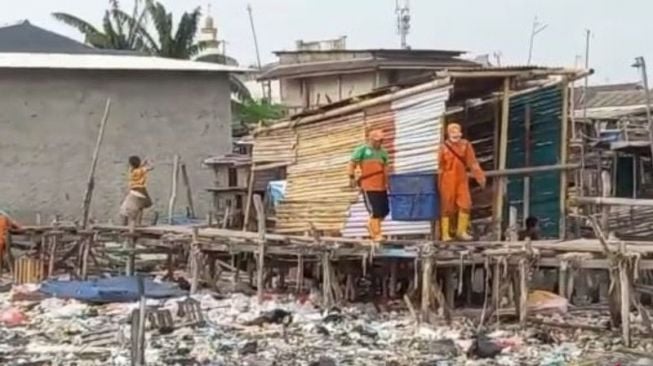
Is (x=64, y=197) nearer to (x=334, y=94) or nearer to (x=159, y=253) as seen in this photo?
(x=159, y=253)

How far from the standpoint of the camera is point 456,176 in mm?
17062

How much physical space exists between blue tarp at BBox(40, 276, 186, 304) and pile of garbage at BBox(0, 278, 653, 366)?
0.51 ft

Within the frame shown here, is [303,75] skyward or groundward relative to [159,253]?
skyward

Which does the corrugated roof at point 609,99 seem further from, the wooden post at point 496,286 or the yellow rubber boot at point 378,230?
the wooden post at point 496,286

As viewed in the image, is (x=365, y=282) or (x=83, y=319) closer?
(x=83, y=319)

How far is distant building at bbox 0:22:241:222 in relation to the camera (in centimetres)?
2675

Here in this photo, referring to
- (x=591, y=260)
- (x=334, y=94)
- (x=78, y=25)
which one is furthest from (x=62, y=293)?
(x=78, y=25)

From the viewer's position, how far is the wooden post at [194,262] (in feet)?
65.4

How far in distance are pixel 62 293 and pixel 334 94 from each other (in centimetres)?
1481

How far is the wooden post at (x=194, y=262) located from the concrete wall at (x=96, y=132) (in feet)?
23.7

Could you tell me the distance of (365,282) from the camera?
20.1 metres

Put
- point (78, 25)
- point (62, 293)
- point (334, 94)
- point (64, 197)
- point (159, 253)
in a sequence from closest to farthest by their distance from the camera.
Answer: point (62, 293), point (159, 253), point (64, 197), point (334, 94), point (78, 25)

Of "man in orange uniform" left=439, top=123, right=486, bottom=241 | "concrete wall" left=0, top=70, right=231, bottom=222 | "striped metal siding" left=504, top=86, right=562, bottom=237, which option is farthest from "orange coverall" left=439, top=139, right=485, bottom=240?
"concrete wall" left=0, top=70, right=231, bottom=222

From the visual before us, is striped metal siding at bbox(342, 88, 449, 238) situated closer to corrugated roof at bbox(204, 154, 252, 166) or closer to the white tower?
corrugated roof at bbox(204, 154, 252, 166)
